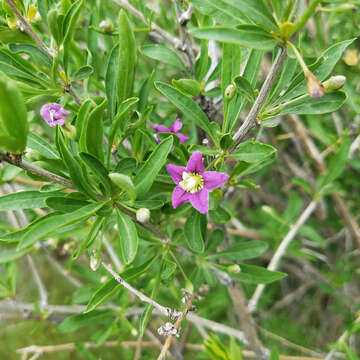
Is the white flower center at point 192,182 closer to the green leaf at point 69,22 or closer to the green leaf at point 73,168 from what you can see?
the green leaf at point 73,168

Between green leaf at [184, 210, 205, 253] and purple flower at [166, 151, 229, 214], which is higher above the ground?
purple flower at [166, 151, 229, 214]

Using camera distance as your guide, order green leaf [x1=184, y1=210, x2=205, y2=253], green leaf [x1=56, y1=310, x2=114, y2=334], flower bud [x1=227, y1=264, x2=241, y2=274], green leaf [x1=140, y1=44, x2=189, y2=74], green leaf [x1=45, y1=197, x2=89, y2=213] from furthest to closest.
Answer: green leaf [x1=56, y1=310, x2=114, y2=334] < flower bud [x1=227, y1=264, x2=241, y2=274] < green leaf [x1=140, y1=44, x2=189, y2=74] < green leaf [x1=184, y1=210, x2=205, y2=253] < green leaf [x1=45, y1=197, x2=89, y2=213]

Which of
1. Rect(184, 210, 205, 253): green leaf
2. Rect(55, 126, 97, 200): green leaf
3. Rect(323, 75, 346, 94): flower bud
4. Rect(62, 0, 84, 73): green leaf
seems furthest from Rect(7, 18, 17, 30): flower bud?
Rect(323, 75, 346, 94): flower bud

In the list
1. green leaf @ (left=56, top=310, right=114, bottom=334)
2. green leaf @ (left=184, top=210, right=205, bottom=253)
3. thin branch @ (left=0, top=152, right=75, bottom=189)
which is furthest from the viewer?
green leaf @ (left=56, top=310, right=114, bottom=334)

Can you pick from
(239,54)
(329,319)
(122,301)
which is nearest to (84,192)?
(239,54)

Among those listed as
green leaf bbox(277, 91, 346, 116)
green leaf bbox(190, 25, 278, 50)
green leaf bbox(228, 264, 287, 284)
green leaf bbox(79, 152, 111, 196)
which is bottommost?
green leaf bbox(228, 264, 287, 284)

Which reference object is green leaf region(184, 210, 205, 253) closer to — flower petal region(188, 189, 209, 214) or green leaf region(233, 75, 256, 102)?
flower petal region(188, 189, 209, 214)

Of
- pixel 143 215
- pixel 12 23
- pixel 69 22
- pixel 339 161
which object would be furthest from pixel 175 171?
pixel 339 161

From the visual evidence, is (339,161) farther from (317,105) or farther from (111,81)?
(111,81)

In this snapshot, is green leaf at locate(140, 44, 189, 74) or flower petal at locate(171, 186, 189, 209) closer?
flower petal at locate(171, 186, 189, 209)
